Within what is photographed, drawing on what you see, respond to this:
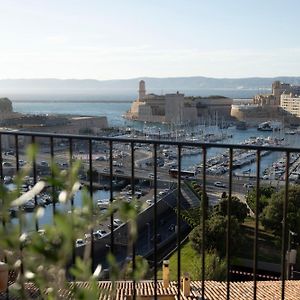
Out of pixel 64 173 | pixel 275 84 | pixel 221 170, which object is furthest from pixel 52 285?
pixel 275 84

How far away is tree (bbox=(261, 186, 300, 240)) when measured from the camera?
44.5 ft

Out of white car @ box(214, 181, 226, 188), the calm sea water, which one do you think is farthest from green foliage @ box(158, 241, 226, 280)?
the calm sea water

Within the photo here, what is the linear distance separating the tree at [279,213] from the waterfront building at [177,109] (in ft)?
153

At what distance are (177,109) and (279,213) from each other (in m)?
51.7

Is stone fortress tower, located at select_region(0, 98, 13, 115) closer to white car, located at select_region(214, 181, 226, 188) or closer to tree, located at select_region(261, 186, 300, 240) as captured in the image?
white car, located at select_region(214, 181, 226, 188)

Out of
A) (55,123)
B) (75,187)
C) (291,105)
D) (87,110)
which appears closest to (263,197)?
(75,187)

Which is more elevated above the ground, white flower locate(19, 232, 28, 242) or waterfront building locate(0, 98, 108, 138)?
white flower locate(19, 232, 28, 242)

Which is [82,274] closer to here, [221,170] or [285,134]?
[221,170]

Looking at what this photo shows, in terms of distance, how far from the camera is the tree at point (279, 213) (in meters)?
13.6

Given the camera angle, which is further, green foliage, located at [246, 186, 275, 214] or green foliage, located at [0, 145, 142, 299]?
green foliage, located at [246, 186, 275, 214]

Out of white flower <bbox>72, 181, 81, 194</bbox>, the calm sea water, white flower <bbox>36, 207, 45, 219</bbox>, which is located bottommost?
the calm sea water

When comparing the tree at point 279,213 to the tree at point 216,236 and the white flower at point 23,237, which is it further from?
the white flower at point 23,237

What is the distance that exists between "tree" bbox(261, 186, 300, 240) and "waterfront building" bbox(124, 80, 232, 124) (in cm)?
4678

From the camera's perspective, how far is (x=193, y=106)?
68312 mm
